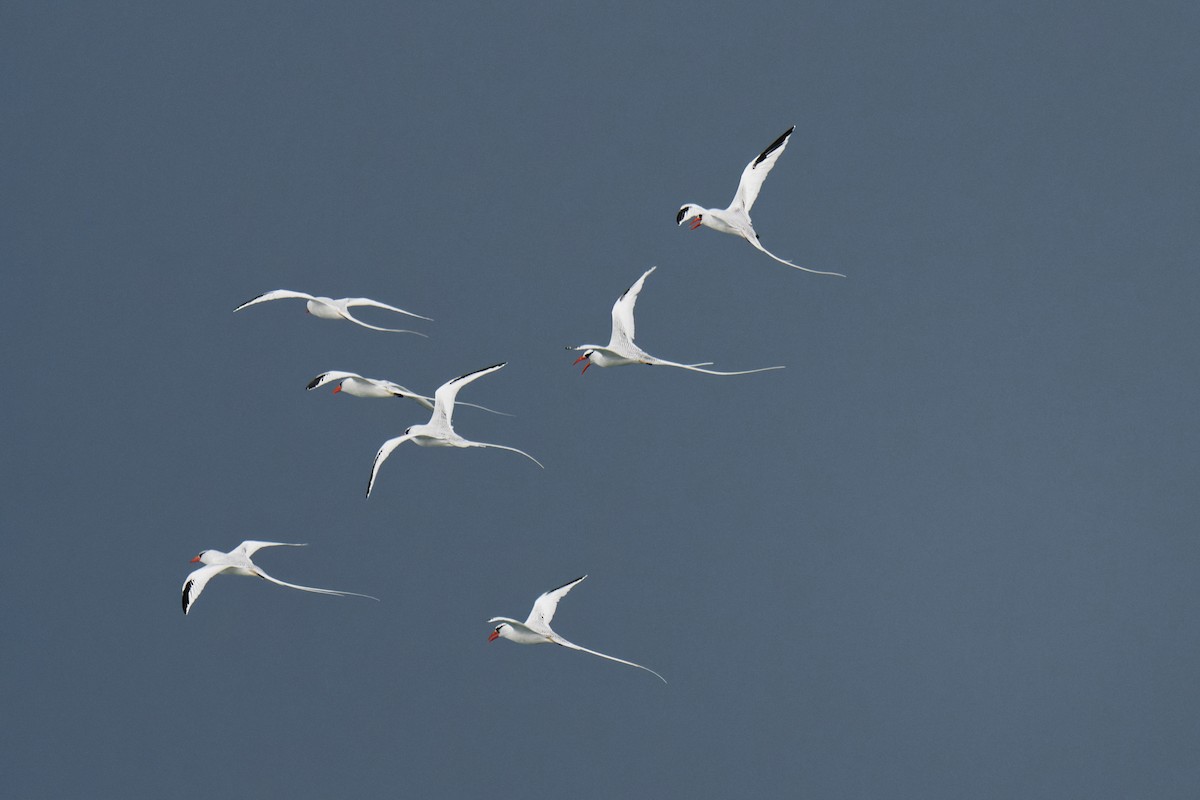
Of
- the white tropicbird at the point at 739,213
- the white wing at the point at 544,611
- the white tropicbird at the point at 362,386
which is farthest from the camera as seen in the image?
the white tropicbird at the point at 362,386

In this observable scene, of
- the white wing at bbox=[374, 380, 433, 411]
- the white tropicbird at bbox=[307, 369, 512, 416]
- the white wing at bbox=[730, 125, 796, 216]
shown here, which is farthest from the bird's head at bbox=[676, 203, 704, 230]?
the white wing at bbox=[374, 380, 433, 411]

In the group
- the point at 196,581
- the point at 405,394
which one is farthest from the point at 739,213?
the point at 196,581

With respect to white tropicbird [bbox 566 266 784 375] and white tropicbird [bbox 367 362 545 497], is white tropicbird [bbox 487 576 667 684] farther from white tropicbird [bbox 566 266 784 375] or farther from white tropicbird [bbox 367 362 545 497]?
white tropicbird [bbox 566 266 784 375]

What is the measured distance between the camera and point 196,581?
33344 millimetres

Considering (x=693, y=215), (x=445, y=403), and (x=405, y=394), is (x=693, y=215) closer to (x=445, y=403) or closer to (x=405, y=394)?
(x=445, y=403)

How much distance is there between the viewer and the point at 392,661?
98.6 metres

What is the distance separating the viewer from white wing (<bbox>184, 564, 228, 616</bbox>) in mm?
32016

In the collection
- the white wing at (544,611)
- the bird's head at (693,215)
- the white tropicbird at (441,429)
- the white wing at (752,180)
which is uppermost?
the white wing at (752,180)

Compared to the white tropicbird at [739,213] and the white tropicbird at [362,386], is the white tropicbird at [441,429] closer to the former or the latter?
the white tropicbird at [362,386]

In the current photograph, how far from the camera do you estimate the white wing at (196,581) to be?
32.0m

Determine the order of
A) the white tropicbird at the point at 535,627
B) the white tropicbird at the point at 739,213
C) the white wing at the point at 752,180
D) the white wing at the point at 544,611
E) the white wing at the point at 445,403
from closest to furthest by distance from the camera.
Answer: the white tropicbird at the point at 535,627, the white wing at the point at 544,611, the white tropicbird at the point at 739,213, the white wing at the point at 752,180, the white wing at the point at 445,403

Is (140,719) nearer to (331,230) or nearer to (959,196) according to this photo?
(331,230)

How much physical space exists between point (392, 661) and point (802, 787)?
20.3 m

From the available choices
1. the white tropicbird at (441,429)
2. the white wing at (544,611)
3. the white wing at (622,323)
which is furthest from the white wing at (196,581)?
the white wing at (622,323)
